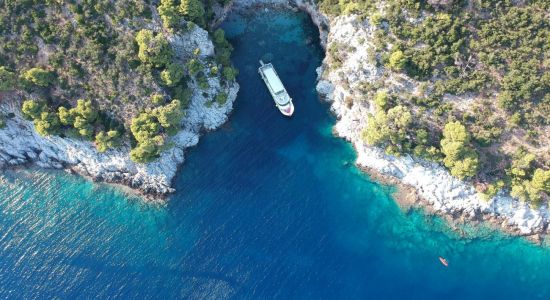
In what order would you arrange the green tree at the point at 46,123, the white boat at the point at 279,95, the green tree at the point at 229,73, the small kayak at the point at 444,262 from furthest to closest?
the white boat at the point at 279,95, the green tree at the point at 229,73, the small kayak at the point at 444,262, the green tree at the point at 46,123

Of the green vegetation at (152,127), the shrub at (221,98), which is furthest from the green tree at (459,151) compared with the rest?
the green vegetation at (152,127)

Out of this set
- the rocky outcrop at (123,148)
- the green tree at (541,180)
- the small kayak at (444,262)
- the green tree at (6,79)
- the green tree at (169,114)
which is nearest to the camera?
the green tree at (541,180)

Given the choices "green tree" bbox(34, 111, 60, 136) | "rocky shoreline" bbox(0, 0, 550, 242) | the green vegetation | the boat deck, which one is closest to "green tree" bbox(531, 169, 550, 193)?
"rocky shoreline" bbox(0, 0, 550, 242)

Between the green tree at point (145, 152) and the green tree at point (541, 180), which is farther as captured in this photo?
the green tree at point (145, 152)

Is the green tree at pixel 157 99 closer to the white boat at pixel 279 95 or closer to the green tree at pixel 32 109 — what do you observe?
the green tree at pixel 32 109

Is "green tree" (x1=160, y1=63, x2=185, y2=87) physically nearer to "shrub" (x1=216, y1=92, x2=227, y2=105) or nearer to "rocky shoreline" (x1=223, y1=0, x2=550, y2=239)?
"shrub" (x1=216, y1=92, x2=227, y2=105)

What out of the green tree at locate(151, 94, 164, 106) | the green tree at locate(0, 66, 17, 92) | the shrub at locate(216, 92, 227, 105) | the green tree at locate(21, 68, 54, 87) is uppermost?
the green tree at locate(0, 66, 17, 92)

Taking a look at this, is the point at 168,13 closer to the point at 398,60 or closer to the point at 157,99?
the point at 157,99
